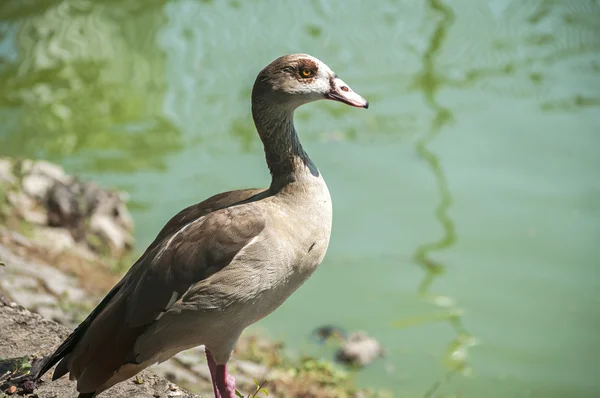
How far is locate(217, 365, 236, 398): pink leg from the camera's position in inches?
137

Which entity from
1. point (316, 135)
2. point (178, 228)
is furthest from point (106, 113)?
point (178, 228)

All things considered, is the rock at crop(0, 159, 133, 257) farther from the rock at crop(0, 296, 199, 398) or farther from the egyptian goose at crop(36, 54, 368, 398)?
the egyptian goose at crop(36, 54, 368, 398)

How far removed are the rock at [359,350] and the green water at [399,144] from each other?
11cm

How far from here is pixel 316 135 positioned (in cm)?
872

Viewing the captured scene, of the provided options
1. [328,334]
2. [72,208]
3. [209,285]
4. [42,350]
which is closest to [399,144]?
[328,334]

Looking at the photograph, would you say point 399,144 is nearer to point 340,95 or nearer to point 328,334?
point 328,334

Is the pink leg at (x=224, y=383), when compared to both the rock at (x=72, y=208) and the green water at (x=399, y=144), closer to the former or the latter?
the green water at (x=399, y=144)

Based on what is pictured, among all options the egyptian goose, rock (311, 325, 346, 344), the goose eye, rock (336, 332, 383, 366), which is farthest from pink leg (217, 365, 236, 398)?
rock (311, 325, 346, 344)

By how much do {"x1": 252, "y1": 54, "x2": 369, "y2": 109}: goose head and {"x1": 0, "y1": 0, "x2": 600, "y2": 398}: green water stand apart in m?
2.17

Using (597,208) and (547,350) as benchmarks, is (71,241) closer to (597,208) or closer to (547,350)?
(547,350)

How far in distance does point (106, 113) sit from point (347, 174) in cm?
306

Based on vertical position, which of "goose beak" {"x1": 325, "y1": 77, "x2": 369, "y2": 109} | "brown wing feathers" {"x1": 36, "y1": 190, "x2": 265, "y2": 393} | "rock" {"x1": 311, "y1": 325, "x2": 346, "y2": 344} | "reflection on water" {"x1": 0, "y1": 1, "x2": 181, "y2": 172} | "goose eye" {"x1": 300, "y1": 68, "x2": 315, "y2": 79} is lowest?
"rock" {"x1": 311, "y1": 325, "x2": 346, "y2": 344}

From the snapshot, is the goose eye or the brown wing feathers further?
the goose eye

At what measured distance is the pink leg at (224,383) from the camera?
349cm
